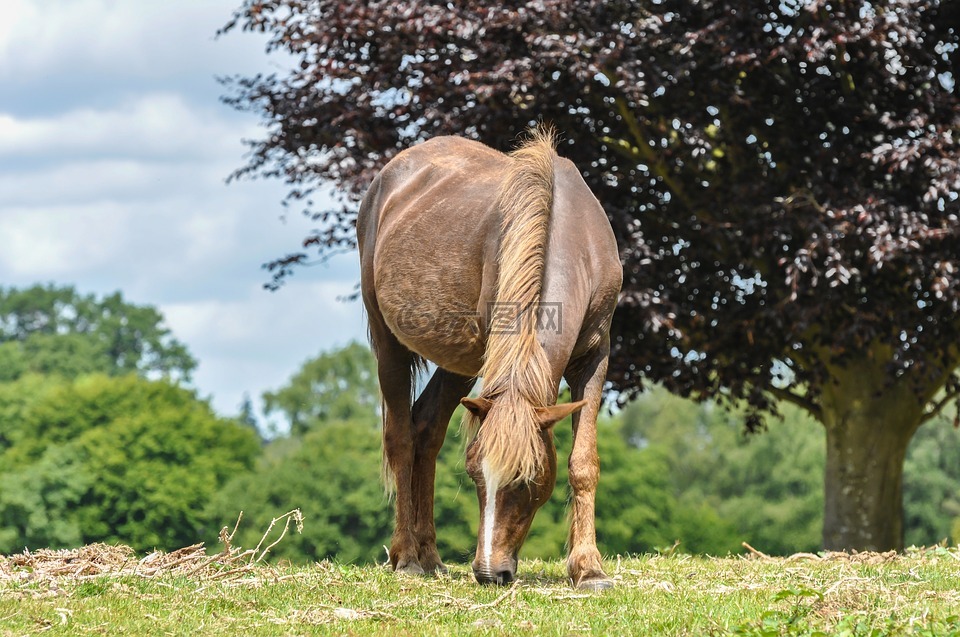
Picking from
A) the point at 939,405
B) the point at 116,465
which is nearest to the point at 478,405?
the point at 939,405

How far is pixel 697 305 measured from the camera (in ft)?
42.4

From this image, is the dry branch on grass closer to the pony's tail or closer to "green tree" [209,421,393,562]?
the pony's tail

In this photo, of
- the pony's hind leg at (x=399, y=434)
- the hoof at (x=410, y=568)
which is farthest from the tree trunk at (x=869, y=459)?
the hoof at (x=410, y=568)

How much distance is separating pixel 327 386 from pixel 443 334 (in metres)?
68.1

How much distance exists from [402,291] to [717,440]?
53897mm

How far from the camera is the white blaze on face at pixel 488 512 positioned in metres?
5.84

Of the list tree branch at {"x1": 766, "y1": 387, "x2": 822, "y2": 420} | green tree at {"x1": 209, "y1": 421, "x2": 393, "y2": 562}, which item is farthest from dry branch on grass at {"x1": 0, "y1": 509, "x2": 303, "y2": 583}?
green tree at {"x1": 209, "y1": 421, "x2": 393, "y2": 562}

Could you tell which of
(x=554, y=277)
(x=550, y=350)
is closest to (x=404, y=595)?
(x=550, y=350)

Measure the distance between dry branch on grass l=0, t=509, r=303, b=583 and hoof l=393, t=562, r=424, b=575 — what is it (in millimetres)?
785

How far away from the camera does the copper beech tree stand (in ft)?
37.3

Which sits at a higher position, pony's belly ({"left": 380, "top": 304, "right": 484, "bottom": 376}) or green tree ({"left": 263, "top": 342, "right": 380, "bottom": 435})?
green tree ({"left": 263, "top": 342, "right": 380, "bottom": 435})

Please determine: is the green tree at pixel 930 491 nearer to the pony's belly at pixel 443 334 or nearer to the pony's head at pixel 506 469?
the pony's belly at pixel 443 334

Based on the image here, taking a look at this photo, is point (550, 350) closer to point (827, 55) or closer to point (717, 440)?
point (827, 55)

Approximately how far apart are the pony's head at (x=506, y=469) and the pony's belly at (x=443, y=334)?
1.32m
